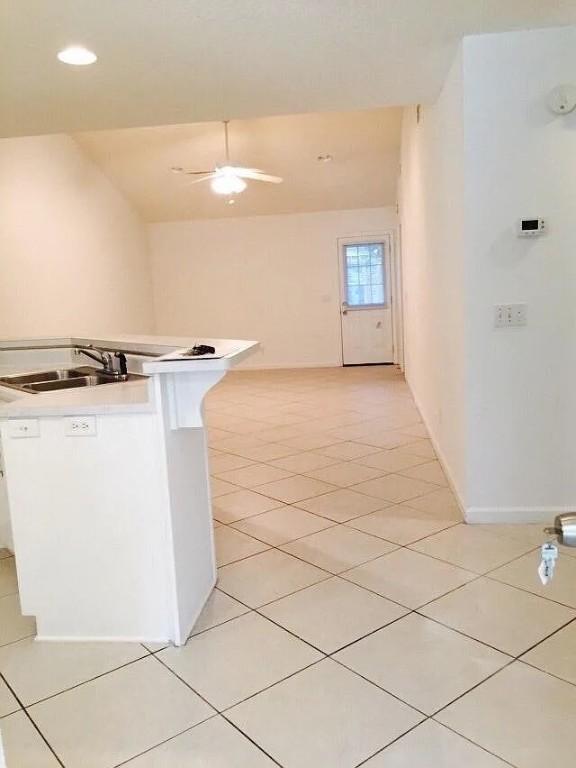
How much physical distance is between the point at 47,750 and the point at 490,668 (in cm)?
133

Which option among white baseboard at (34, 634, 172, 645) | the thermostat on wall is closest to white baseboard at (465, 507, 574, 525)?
the thermostat on wall

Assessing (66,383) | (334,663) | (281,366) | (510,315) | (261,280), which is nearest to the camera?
(334,663)

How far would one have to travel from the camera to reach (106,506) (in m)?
2.15

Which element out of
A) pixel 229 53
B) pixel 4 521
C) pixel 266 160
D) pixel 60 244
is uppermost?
pixel 266 160

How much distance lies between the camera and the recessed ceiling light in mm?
2775

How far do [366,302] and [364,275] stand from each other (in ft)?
1.37

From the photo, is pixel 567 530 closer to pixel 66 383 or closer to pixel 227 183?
pixel 66 383

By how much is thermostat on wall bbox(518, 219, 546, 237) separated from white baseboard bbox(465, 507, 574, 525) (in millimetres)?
1351

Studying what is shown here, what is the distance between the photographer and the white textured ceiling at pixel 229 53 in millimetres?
2473

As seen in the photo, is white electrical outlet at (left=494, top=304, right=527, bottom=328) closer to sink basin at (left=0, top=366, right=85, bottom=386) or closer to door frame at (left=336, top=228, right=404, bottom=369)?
sink basin at (left=0, top=366, right=85, bottom=386)

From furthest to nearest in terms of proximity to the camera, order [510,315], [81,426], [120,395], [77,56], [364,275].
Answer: [364,275] → [510,315] → [77,56] → [120,395] → [81,426]

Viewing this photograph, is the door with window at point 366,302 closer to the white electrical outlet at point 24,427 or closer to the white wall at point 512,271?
the white wall at point 512,271

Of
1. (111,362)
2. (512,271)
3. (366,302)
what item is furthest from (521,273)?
(366,302)

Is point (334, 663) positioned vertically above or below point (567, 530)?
below
